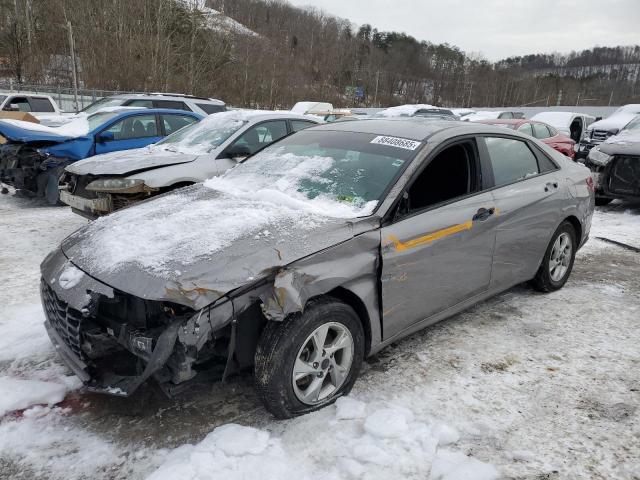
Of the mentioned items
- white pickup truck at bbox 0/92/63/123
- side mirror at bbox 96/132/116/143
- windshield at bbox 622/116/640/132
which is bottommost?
side mirror at bbox 96/132/116/143

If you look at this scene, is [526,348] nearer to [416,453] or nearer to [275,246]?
[416,453]

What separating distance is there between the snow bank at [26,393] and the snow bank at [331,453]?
3.15ft

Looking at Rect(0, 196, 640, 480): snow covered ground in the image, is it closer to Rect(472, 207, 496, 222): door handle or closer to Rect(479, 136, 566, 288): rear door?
Rect(479, 136, 566, 288): rear door

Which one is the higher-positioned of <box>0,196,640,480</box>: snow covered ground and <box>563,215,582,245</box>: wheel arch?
<box>563,215,582,245</box>: wheel arch

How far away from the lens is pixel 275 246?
249 cm

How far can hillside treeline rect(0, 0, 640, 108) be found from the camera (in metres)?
33.2

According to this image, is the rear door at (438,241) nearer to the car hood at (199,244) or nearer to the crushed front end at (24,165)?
the car hood at (199,244)

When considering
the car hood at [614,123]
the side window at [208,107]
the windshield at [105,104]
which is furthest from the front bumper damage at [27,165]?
the car hood at [614,123]

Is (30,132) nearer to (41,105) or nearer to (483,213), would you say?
(483,213)

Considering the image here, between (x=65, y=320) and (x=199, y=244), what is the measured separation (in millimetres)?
859

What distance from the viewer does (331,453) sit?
2369 mm

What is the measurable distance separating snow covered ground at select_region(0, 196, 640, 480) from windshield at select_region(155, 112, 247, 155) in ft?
10.1

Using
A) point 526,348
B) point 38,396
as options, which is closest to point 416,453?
point 526,348

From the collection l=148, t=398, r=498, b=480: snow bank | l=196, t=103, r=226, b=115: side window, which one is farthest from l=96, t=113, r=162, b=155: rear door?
l=148, t=398, r=498, b=480: snow bank
